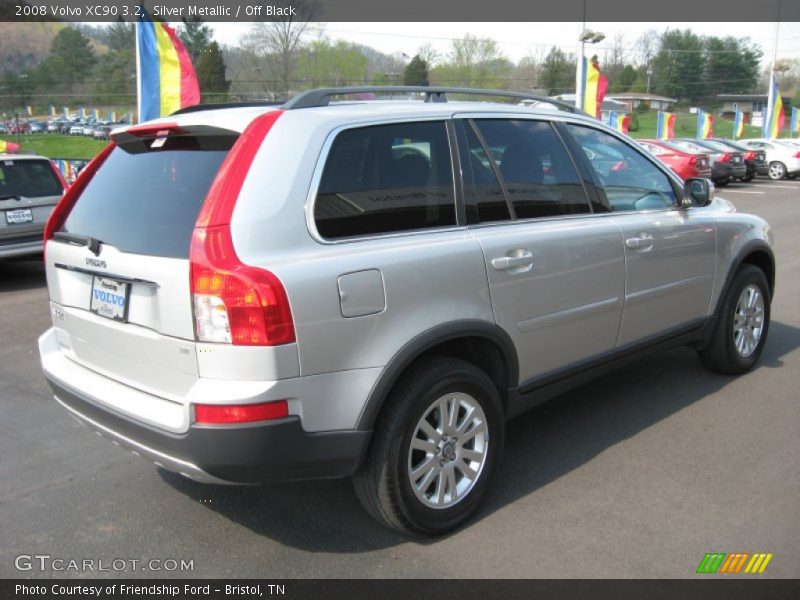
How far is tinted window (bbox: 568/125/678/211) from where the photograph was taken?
13.5 ft

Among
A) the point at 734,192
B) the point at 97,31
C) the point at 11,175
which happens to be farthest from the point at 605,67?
the point at 11,175

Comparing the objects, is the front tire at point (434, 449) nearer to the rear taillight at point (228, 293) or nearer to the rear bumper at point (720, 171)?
the rear taillight at point (228, 293)

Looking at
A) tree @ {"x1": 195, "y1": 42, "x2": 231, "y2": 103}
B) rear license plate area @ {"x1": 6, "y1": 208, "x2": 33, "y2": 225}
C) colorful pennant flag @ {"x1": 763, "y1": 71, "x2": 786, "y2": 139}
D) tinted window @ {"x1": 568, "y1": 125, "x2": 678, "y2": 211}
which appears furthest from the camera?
colorful pennant flag @ {"x1": 763, "y1": 71, "x2": 786, "y2": 139}

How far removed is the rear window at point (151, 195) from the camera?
279cm

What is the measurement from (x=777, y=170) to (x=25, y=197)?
2664cm

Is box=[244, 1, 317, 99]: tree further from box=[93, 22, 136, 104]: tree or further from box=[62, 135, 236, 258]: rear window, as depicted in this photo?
box=[62, 135, 236, 258]: rear window

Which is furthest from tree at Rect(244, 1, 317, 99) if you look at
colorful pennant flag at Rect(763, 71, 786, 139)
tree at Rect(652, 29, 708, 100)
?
tree at Rect(652, 29, 708, 100)

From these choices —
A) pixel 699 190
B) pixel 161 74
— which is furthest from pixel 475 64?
pixel 699 190

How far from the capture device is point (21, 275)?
31.7 feet

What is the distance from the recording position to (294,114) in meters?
2.89

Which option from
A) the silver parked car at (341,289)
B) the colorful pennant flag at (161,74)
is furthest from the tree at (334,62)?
the silver parked car at (341,289)

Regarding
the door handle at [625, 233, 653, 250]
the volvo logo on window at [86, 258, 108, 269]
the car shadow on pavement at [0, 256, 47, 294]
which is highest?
the volvo logo on window at [86, 258, 108, 269]

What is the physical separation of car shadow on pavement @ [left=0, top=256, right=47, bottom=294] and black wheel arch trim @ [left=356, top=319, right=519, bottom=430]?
24.3ft

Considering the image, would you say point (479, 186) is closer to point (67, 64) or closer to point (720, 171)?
point (720, 171)
